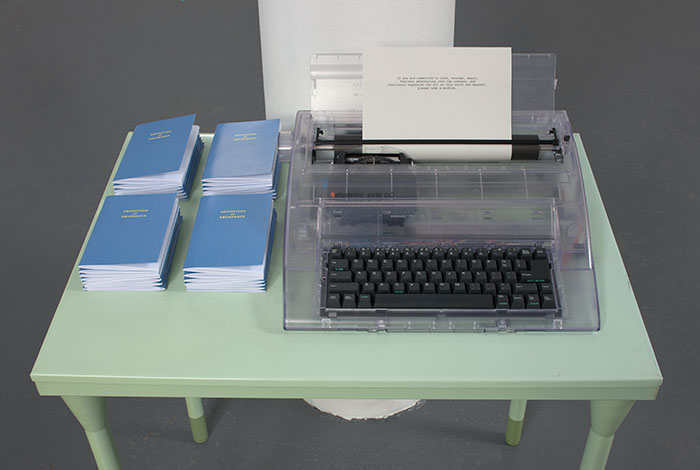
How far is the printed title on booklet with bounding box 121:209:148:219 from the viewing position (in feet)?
4.68

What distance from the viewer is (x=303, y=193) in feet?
4.44

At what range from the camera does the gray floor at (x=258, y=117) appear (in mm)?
1957

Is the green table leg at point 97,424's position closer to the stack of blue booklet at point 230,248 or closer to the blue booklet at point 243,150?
the stack of blue booklet at point 230,248

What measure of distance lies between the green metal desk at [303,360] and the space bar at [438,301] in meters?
0.05

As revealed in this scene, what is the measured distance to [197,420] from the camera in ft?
6.32

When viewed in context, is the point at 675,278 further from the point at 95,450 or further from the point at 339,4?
the point at 95,450

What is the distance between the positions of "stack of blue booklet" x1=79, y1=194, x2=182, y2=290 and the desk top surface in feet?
0.21

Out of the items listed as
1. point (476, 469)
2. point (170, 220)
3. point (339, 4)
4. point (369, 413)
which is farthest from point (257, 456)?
point (339, 4)

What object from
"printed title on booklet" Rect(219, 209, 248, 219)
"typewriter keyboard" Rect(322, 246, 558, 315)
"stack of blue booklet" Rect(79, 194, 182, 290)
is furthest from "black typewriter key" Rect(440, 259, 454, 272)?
"stack of blue booklet" Rect(79, 194, 182, 290)

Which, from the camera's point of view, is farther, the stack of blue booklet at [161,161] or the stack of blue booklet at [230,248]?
the stack of blue booklet at [161,161]

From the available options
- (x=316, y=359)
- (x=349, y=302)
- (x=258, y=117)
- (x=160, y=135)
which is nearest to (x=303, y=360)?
(x=316, y=359)

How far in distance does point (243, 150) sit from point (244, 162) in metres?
0.04

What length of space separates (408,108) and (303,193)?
25 cm

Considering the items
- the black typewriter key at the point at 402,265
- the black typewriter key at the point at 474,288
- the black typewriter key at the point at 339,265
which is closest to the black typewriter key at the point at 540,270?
the black typewriter key at the point at 474,288
